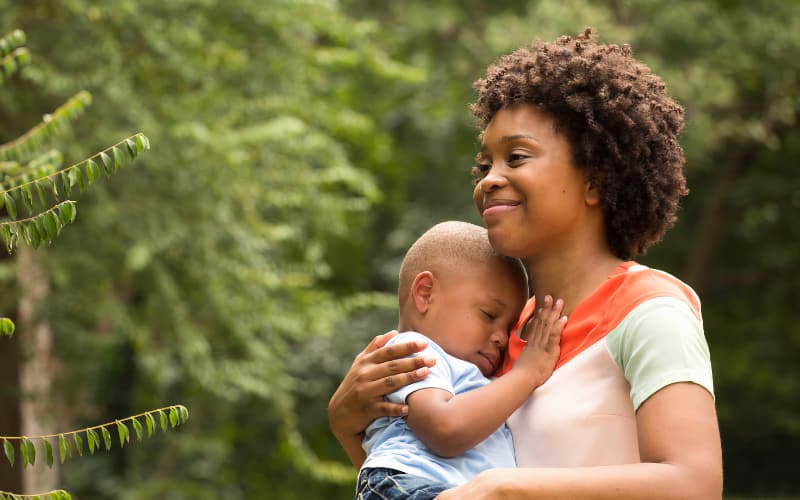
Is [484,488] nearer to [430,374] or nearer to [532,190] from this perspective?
[430,374]

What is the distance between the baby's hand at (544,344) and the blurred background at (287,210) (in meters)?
0.92

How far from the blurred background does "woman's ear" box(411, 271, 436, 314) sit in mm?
682

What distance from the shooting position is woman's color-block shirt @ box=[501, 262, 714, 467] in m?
1.97

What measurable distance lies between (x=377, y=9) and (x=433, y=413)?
12.4 metres

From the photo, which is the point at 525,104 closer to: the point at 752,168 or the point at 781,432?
the point at 752,168

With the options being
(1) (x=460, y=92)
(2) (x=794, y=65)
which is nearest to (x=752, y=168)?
(2) (x=794, y=65)

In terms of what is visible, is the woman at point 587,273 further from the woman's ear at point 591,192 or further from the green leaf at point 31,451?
the green leaf at point 31,451

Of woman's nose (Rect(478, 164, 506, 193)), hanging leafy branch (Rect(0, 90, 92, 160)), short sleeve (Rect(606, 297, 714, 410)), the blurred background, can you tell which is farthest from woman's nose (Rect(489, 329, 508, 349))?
hanging leafy branch (Rect(0, 90, 92, 160))

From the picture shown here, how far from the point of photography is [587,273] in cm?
237

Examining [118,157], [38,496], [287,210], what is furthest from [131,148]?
[287,210]

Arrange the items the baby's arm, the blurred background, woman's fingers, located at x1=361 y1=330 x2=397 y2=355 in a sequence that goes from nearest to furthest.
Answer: the baby's arm → woman's fingers, located at x1=361 y1=330 x2=397 y2=355 → the blurred background

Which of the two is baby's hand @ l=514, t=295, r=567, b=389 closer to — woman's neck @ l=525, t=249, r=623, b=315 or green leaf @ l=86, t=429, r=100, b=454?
woman's neck @ l=525, t=249, r=623, b=315

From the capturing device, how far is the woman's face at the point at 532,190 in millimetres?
2307

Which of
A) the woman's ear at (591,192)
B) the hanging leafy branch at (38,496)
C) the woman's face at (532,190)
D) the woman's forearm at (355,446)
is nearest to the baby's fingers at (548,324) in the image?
the woman's face at (532,190)
